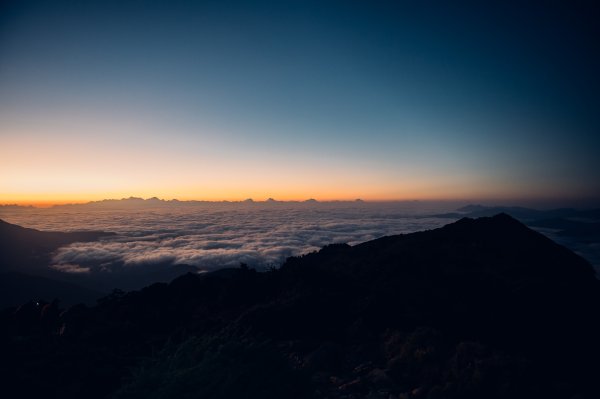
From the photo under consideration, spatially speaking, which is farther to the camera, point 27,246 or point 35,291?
point 27,246

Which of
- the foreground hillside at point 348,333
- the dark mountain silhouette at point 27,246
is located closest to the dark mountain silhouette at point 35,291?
the dark mountain silhouette at point 27,246

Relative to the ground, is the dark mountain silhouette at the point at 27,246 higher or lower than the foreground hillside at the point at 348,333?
lower

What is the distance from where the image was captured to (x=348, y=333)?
9.78 meters

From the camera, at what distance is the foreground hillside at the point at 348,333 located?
6.20m

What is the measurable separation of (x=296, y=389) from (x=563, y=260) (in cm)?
1896

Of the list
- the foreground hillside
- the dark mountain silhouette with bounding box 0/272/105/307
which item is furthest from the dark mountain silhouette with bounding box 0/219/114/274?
the foreground hillside

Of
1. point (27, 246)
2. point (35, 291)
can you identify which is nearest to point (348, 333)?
point (35, 291)

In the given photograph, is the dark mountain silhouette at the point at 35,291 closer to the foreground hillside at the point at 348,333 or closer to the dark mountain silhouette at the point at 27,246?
the dark mountain silhouette at the point at 27,246

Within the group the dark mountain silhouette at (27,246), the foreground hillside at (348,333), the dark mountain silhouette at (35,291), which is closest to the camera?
the foreground hillside at (348,333)

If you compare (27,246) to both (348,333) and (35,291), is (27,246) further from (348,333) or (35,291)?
(348,333)

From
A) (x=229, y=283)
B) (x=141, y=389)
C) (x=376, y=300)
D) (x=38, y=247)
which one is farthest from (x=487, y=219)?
(x=38, y=247)

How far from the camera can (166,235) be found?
7594 inches

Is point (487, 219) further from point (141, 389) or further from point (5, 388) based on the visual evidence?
point (5, 388)

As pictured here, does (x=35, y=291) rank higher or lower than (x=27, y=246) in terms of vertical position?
lower
